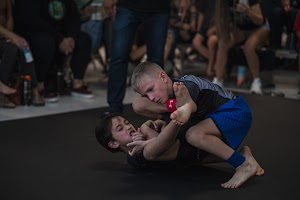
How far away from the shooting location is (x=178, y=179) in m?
2.08

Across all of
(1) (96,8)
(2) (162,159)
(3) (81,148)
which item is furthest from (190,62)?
(2) (162,159)

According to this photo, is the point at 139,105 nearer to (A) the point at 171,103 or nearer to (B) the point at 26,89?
(A) the point at 171,103

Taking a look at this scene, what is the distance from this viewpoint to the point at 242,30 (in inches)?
176

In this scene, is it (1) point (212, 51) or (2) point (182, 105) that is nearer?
(2) point (182, 105)

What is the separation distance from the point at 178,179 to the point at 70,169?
1.52ft

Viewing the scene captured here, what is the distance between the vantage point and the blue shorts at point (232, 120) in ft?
6.80

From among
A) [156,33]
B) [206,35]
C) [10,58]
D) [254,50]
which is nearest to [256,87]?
[254,50]

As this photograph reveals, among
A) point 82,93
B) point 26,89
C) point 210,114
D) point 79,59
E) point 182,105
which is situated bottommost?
point 82,93

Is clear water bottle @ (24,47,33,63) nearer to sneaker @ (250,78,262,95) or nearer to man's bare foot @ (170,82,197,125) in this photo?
sneaker @ (250,78,262,95)

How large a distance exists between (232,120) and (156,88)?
0.38 meters

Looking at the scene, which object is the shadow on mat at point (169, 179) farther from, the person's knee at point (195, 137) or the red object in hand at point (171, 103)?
the red object in hand at point (171, 103)

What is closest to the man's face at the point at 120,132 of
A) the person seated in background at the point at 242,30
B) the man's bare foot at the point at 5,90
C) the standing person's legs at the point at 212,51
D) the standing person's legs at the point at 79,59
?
the man's bare foot at the point at 5,90

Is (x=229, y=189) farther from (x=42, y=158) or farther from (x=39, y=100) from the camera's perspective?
(x=39, y=100)

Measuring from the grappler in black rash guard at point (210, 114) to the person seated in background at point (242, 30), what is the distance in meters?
2.22
